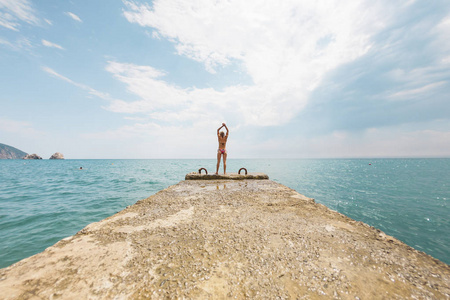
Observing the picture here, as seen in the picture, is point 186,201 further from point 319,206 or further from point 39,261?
point 319,206

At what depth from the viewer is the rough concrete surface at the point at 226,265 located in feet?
6.94

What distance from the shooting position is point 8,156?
192 meters

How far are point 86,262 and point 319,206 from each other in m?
6.01

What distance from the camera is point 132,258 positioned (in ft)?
8.86

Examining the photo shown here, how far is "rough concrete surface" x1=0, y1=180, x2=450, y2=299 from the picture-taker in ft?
6.94

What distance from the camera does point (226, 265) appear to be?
259 centimetres

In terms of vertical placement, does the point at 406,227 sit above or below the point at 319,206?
below

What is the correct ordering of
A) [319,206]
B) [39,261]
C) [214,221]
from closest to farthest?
[39,261], [214,221], [319,206]

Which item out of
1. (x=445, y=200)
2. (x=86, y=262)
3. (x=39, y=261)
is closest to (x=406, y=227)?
(x=445, y=200)

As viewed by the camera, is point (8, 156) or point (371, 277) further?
point (8, 156)

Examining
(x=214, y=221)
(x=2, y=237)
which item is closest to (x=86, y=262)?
(x=214, y=221)

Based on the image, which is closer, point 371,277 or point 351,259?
point 371,277

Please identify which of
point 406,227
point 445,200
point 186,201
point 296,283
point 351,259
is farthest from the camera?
point 445,200

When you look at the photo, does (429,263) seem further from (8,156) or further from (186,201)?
(8,156)
